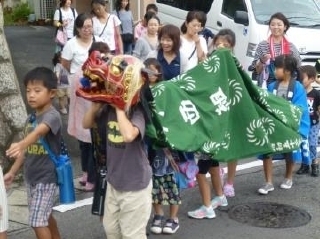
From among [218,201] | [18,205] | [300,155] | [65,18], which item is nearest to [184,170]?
[218,201]

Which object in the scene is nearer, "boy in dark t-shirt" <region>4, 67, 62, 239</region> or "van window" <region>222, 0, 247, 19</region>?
"boy in dark t-shirt" <region>4, 67, 62, 239</region>

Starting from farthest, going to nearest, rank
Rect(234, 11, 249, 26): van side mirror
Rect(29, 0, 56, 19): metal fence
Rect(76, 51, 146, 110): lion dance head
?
Rect(29, 0, 56, 19): metal fence → Rect(234, 11, 249, 26): van side mirror → Rect(76, 51, 146, 110): lion dance head

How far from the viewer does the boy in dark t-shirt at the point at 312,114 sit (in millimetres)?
6805

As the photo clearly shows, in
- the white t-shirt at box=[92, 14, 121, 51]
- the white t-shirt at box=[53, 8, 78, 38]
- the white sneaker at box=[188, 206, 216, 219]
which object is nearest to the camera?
the white sneaker at box=[188, 206, 216, 219]

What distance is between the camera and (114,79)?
382 cm

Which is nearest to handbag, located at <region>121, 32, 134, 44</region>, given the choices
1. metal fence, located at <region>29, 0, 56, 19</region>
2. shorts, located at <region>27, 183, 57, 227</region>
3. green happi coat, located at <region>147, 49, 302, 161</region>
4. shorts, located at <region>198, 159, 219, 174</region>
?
green happi coat, located at <region>147, 49, 302, 161</region>

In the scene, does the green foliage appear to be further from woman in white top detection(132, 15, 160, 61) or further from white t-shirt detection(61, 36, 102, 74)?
white t-shirt detection(61, 36, 102, 74)

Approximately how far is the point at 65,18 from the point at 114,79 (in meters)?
7.11

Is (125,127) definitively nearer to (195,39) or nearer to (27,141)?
(27,141)

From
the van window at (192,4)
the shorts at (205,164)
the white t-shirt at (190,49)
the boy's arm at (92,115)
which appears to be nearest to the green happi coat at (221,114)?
the shorts at (205,164)

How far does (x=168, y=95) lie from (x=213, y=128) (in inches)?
18.9

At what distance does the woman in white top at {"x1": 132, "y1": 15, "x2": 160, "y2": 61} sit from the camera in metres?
7.77

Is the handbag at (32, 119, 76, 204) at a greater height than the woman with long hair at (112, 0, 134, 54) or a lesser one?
lesser

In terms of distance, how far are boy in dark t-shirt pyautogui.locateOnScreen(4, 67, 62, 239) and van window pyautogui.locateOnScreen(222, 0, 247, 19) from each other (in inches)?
245
